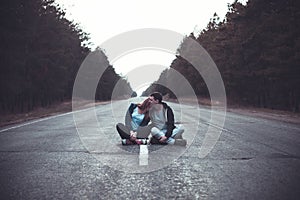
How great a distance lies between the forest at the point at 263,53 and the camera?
902 inches

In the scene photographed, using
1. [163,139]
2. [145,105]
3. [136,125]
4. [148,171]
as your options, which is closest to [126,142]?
[136,125]

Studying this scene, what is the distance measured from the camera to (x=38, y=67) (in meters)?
30.2

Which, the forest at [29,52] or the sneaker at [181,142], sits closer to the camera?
the sneaker at [181,142]

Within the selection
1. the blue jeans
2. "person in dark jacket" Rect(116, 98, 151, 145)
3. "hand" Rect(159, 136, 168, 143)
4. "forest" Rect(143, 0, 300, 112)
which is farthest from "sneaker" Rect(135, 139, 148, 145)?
"forest" Rect(143, 0, 300, 112)

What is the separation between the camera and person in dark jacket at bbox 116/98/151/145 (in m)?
7.14

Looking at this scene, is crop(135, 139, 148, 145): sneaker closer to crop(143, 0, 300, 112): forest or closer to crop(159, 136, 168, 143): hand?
crop(159, 136, 168, 143): hand

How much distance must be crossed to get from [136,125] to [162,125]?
2.20 ft

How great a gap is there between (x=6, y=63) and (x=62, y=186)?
2187 cm

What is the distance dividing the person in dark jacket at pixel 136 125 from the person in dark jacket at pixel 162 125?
0.61 feet

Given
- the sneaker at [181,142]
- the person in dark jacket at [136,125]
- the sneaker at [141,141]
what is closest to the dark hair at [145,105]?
the person in dark jacket at [136,125]

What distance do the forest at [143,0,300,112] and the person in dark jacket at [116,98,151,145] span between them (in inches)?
691

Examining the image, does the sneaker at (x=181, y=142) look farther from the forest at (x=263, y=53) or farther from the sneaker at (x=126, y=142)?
the forest at (x=263, y=53)

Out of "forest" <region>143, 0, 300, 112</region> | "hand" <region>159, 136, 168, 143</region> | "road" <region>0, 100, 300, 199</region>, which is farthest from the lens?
"forest" <region>143, 0, 300, 112</region>

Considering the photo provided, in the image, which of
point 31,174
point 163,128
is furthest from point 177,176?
point 163,128
